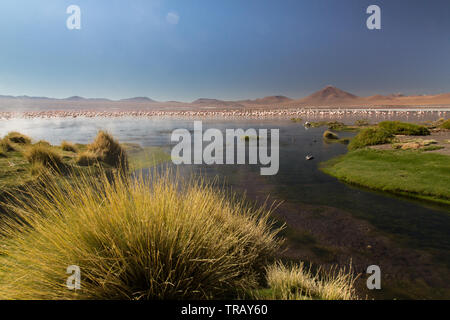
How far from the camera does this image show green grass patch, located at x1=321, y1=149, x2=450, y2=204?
998cm

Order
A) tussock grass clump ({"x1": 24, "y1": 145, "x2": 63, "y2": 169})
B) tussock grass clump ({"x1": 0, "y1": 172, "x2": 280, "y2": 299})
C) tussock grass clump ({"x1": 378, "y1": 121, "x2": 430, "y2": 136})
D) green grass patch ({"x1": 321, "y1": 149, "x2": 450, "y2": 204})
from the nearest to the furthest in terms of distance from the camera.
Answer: tussock grass clump ({"x1": 0, "y1": 172, "x2": 280, "y2": 299}), green grass patch ({"x1": 321, "y1": 149, "x2": 450, "y2": 204}), tussock grass clump ({"x1": 24, "y1": 145, "x2": 63, "y2": 169}), tussock grass clump ({"x1": 378, "y1": 121, "x2": 430, "y2": 136})

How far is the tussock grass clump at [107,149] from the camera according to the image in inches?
539

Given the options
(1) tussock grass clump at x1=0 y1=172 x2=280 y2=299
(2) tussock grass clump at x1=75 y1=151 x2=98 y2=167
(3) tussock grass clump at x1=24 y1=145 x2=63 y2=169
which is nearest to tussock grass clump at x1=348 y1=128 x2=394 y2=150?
(2) tussock grass clump at x1=75 y1=151 x2=98 y2=167

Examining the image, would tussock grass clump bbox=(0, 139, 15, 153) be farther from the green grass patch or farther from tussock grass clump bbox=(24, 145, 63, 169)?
the green grass patch

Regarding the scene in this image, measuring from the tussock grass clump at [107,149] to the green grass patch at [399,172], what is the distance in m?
12.1

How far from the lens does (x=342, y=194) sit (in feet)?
35.1

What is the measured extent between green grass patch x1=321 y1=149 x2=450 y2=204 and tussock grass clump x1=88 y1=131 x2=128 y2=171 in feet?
39.7

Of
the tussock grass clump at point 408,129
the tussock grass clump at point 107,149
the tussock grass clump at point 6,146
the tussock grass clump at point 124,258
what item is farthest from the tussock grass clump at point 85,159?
the tussock grass clump at point 408,129

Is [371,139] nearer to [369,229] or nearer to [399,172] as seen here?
[399,172]

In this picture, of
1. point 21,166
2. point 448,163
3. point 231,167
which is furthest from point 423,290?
point 21,166
